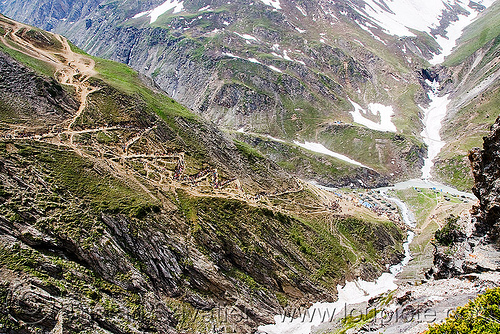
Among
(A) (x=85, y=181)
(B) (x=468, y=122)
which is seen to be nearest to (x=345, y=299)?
(A) (x=85, y=181)

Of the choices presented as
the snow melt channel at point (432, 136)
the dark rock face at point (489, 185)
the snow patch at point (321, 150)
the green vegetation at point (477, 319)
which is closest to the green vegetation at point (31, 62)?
the green vegetation at point (477, 319)

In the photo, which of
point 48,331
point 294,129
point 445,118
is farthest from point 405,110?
point 48,331

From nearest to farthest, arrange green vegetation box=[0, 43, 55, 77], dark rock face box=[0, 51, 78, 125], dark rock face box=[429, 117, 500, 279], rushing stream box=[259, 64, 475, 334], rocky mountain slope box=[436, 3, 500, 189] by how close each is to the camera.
→ 1. dark rock face box=[429, 117, 500, 279]
2. dark rock face box=[0, 51, 78, 125]
3. rushing stream box=[259, 64, 475, 334]
4. green vegetation box=[0, 43, 55, 77]
5. rocky mountain slope box=[436, 3, 500, 189]

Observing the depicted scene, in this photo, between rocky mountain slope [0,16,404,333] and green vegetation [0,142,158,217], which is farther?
green vegetation [0,142,158,217]

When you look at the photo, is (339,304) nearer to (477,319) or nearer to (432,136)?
(477,319)

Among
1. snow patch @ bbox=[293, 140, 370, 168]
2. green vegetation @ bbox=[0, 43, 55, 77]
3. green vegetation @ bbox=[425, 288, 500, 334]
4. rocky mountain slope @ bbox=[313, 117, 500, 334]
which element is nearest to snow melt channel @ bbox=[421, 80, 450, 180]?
snow patch @ bbox=[293, 140, 370, 168]

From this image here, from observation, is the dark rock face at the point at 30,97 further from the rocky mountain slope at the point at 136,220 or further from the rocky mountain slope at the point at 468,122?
the rocky mountain slope at the point at 468,122

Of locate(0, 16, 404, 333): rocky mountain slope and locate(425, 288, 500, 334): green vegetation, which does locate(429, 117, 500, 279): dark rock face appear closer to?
locate(425, 288, 500, 334): green vegetation
